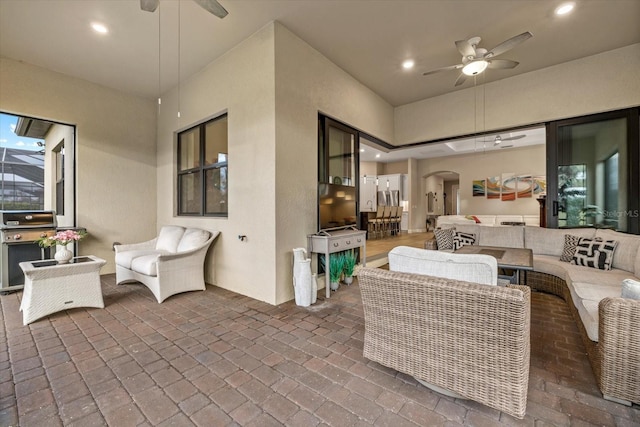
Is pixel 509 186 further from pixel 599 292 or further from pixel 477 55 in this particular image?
pixel 599 292

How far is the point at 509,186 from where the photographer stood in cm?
952

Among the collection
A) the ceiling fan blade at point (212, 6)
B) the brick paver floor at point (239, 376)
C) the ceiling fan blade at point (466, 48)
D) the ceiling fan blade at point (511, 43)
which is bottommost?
the brick paver floor at point (239, 376)

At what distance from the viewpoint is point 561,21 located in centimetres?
316

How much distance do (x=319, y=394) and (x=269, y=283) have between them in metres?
1.74

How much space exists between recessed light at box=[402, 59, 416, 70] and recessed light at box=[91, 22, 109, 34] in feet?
12.8

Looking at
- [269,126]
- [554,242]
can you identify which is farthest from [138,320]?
[554,242]

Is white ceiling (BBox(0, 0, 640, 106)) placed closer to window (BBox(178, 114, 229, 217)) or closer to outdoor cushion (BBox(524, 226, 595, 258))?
window (BBox(178, 114, 229, 217))

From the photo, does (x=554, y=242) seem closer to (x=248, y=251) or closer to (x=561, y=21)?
(x=561, y=21)

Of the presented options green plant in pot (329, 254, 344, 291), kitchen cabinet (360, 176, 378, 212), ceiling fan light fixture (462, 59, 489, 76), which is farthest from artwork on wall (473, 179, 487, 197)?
green plant in pot (329, 254, 344, 291)

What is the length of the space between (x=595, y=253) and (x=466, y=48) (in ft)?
9.24

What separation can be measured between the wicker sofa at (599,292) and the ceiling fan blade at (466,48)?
2.62 m

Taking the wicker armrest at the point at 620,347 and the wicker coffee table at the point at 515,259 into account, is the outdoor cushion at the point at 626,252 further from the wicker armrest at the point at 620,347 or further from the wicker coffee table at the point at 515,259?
the wicker armrest at the point at 620,347

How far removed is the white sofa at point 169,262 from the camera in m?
3.37

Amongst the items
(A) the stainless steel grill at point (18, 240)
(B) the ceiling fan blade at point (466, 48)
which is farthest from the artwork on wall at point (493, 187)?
(A) the stainless steel grill at point (18, 240)
